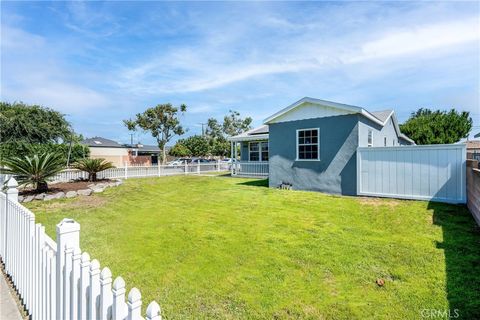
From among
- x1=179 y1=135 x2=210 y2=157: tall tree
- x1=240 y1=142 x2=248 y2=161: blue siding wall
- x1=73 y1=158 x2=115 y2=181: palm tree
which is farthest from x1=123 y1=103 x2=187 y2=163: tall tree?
x1=73 y1=158 x2=115 y2=181: palm tree

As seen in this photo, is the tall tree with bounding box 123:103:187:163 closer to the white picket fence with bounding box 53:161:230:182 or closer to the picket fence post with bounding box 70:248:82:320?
the white picket fence with bounding box 53:161:230:182

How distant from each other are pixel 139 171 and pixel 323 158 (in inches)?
541

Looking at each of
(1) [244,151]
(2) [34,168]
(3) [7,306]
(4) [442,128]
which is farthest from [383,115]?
(4) [442,128]

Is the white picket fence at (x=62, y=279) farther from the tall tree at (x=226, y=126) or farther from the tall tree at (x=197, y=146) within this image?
the tall tree at (x=226, y=126)

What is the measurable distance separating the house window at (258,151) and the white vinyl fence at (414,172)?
9.42 meters

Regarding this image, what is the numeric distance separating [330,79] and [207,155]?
1319 inches

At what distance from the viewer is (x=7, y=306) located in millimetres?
3135

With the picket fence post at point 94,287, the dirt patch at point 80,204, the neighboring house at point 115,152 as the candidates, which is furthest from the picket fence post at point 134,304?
the neighboring house at point 115,152

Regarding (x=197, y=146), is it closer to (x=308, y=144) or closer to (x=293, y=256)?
(x=308, y=144)

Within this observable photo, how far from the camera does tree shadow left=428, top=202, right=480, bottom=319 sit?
10.4ft

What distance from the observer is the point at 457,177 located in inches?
309

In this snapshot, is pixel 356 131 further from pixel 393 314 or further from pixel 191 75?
pixel 191 75

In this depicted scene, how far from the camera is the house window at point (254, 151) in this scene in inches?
765

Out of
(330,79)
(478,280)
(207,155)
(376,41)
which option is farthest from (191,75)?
→ (207,155)
